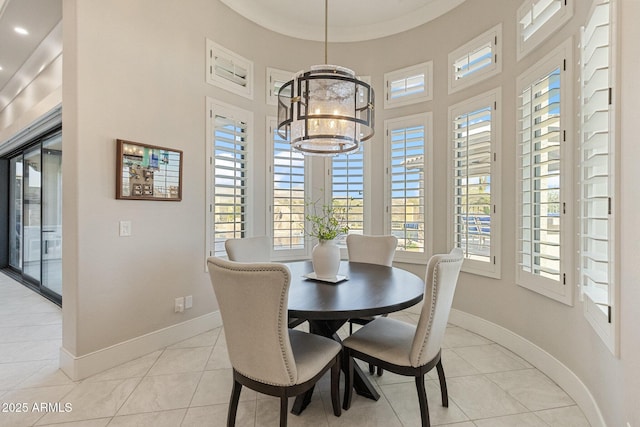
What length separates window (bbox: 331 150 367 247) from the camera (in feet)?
12.8

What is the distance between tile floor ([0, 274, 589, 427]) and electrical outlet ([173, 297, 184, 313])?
12.7 inches

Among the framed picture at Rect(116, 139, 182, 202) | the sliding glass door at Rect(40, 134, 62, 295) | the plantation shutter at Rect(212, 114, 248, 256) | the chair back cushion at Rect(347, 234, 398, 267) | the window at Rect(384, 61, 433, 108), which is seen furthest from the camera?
the sliding glass door at Rect(40, 134, 62, 295)

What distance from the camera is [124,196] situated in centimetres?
245

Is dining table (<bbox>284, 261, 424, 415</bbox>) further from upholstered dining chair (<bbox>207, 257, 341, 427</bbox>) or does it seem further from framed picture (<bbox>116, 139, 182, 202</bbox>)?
framed picture (<bbox>116, 139, 182, 202</bbox>)

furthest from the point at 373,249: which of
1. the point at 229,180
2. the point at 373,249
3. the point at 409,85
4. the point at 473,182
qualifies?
the point at 409,85

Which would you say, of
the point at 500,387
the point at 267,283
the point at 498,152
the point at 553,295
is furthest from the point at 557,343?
the point at 267,283

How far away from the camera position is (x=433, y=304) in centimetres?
158

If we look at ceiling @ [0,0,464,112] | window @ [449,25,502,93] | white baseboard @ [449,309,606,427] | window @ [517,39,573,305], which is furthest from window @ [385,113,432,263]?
ceiling @ [0,0,464,112]

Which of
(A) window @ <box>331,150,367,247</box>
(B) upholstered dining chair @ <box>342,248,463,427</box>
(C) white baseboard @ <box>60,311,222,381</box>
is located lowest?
(C) white baseboard @ <box>60,311,222,381</box>

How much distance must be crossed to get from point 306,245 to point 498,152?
92.7 inches

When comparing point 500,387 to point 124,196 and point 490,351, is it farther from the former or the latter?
point 124,196

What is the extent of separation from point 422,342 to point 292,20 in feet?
12.4

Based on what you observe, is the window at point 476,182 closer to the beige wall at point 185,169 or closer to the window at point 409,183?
the beige wall at point 185,169

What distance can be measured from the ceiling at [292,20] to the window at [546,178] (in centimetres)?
162
